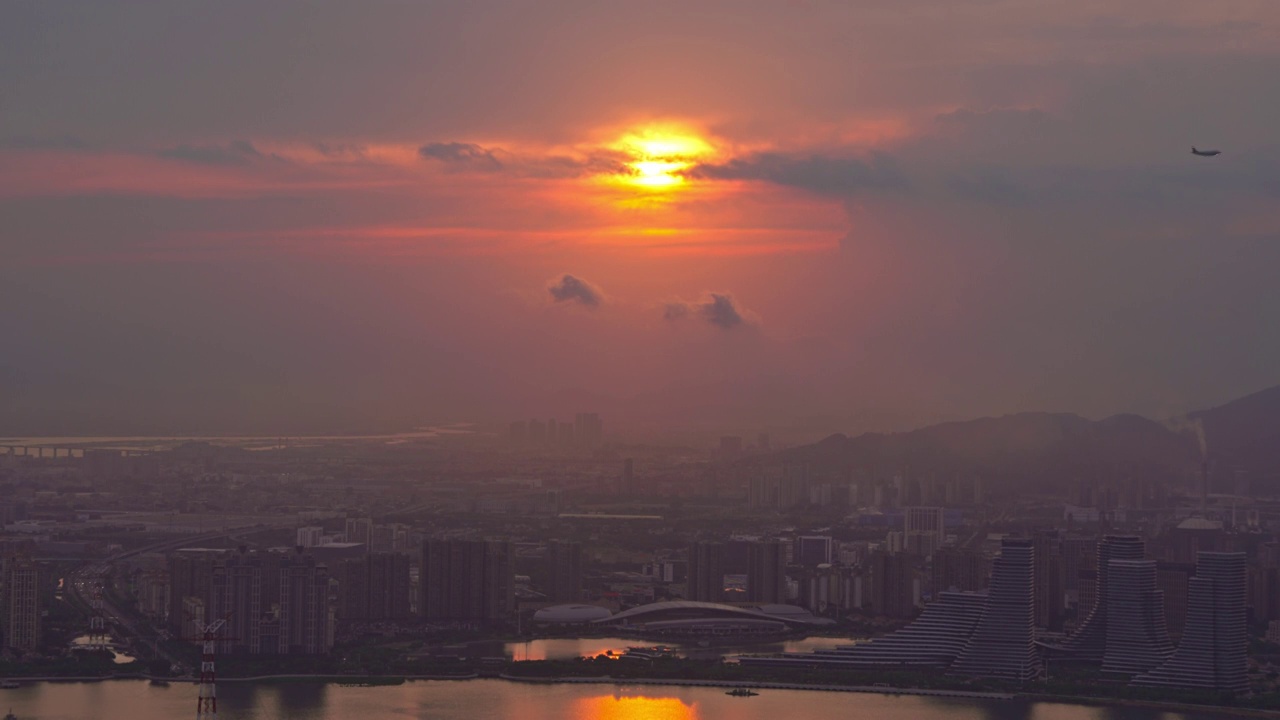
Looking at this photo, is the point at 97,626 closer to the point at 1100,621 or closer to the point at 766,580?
the point at 766,580

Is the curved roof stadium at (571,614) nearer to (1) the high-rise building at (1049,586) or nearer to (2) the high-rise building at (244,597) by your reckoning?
(2) the high-rise building at (244,597)

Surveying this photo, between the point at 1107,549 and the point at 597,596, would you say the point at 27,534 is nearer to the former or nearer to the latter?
the point at 597,596

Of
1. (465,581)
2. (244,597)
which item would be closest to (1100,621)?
(465,581)

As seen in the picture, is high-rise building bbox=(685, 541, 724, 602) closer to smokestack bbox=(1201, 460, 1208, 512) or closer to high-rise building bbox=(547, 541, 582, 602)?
high-rise building bbox=(547, 541, 582, 602)

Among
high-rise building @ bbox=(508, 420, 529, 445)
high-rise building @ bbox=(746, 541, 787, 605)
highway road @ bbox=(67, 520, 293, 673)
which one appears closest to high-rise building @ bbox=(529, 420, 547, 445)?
high-rise building @ bbox=(508, 420, 529, 445)

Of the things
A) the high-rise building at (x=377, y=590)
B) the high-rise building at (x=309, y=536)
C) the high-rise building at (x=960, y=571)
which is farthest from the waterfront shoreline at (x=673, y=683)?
the high-rise building at (x=309, y=536)

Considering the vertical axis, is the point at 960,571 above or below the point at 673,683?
above

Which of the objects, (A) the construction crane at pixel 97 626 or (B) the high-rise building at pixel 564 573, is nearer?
(A) the construction crane at pixel 97 626
